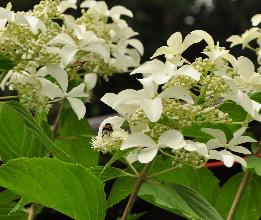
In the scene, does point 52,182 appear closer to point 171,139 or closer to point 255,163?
point 171,139

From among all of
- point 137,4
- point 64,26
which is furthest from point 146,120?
point 137,4

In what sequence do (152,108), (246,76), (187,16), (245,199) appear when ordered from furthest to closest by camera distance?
(187,16) < (245,199) < (246,76) < (152,108)

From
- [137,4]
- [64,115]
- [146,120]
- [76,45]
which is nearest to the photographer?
[146,120]

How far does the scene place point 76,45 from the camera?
0.95 meters

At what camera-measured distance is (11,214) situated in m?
1.03

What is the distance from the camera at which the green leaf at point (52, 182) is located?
0.79 meters

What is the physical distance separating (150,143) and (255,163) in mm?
225

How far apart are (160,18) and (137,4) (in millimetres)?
545

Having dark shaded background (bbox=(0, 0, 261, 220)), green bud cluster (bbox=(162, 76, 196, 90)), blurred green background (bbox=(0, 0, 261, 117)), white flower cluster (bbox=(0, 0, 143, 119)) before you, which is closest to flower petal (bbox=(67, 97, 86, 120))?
white flower cluster (bbox=(0, 0, 143, 119))

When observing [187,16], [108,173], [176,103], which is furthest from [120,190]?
[187,16]

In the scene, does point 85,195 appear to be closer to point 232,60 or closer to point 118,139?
point 118,139

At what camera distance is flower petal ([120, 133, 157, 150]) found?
30.1 inches

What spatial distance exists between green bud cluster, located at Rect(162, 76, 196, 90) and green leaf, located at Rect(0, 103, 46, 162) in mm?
275

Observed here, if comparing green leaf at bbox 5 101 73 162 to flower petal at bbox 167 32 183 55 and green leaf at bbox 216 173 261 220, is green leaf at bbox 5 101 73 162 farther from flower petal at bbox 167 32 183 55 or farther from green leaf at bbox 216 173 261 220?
green leaf at bbox 216 173 261 220
